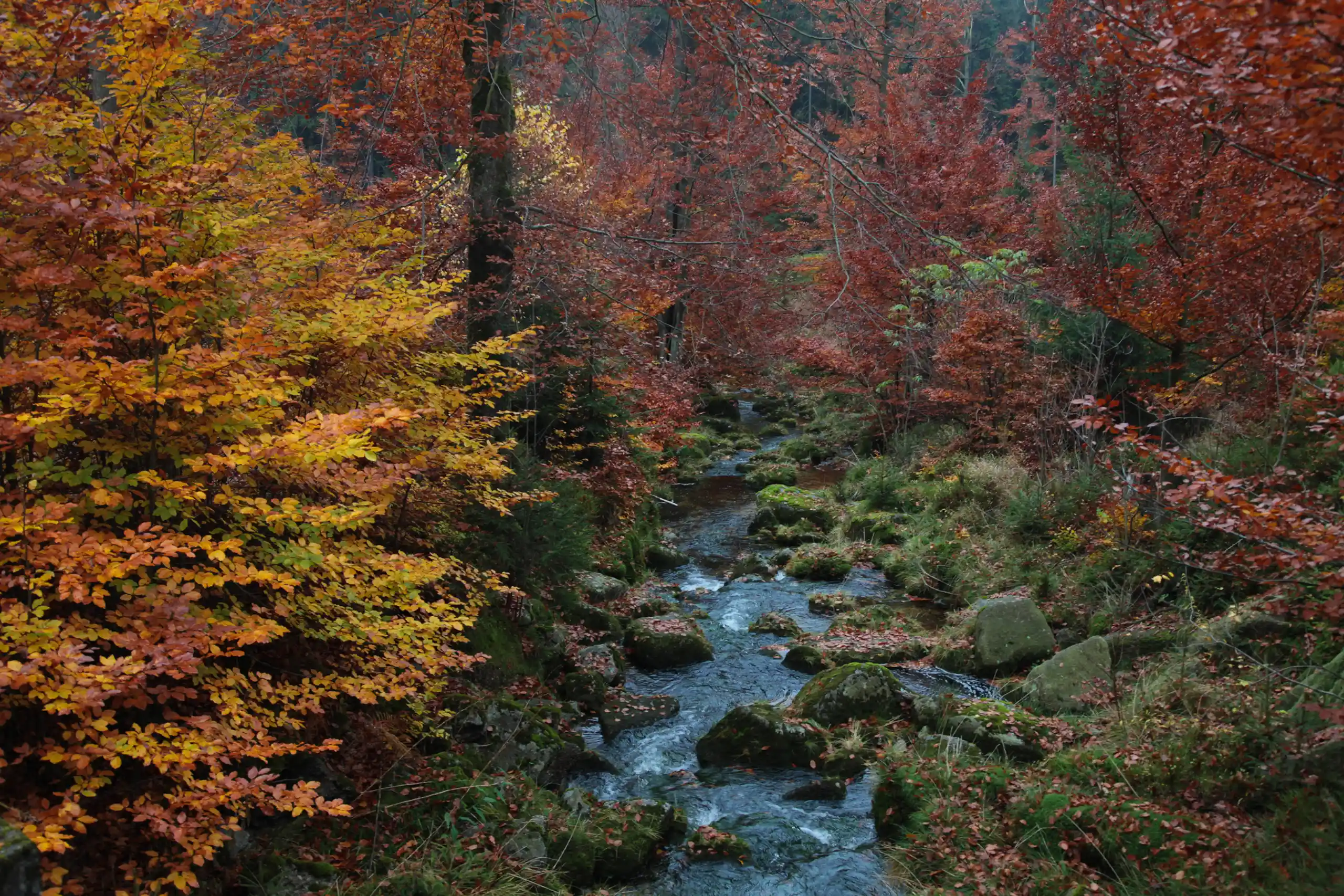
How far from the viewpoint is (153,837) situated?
3.23 m

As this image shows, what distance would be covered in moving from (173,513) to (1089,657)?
676 cm

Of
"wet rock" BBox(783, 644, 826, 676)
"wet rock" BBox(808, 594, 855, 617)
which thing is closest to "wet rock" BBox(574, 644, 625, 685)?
"wet rock" BBox(783, 644, 826, 676)

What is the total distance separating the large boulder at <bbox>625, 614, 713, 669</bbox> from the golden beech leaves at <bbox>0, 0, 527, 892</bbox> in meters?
4.45

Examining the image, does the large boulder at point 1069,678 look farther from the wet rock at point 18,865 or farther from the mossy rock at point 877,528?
the wet rock at point 18,865

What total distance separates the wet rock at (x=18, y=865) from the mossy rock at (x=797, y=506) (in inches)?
479

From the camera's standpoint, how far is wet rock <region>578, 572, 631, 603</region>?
31.5ft

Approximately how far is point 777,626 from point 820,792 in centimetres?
351

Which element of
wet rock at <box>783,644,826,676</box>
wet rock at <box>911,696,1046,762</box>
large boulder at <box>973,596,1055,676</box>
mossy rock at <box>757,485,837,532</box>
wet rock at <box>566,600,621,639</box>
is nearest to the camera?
wet rock at <box>911,696,1046,762</box>

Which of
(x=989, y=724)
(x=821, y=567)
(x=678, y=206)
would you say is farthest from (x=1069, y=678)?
(x=678, y=206)

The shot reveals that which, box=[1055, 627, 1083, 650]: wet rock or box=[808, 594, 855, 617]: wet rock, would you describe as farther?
box=[808, 594, 855, 617]: wet rock

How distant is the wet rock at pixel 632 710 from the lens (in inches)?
281

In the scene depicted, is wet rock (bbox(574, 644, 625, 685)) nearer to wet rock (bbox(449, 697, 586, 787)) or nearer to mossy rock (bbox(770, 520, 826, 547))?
wet rock (bbox(449, 697, 586, 787))

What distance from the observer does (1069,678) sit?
6.75 metres

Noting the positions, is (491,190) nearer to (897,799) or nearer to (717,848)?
(717,848)
